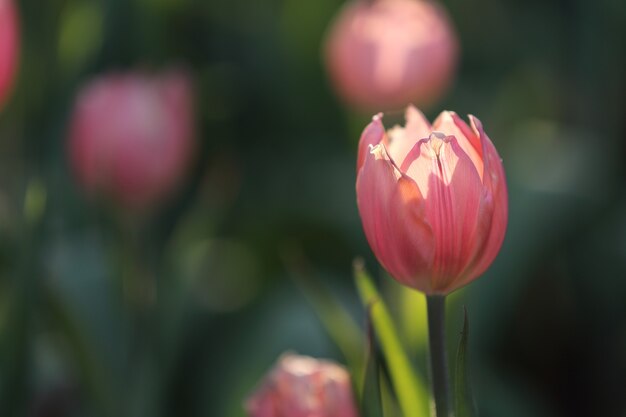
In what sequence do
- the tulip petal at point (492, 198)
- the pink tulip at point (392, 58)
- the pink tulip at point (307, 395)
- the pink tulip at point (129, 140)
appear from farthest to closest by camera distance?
the pink tulip at point (392, 58), the pink tulip at point (129, 140), the pink tulip at point (307, 395), the tulip petal at point (492, 198)

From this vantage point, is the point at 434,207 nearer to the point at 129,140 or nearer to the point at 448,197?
the point at 448,197

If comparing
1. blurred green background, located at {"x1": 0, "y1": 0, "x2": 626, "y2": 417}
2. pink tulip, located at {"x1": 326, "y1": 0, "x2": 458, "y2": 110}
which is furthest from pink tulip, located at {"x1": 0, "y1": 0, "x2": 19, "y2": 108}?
pink tulip, located at {"x1": 326, "y1": 0, "x2": 458, "y2": 110}

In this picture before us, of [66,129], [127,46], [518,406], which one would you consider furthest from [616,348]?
[127,46]

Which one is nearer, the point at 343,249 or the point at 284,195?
the point at 343,249

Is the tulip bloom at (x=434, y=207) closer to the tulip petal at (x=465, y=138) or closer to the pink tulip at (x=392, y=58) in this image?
the tulip petal at (x=465, y=138)

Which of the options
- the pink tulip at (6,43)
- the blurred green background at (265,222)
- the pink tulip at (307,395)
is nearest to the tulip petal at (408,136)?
the pink tulip at (307,395)

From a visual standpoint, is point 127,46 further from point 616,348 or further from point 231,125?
point 616,348

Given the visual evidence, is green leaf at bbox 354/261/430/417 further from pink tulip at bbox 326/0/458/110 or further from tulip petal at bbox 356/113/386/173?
pink tulip at bbox 326/0/458/110
